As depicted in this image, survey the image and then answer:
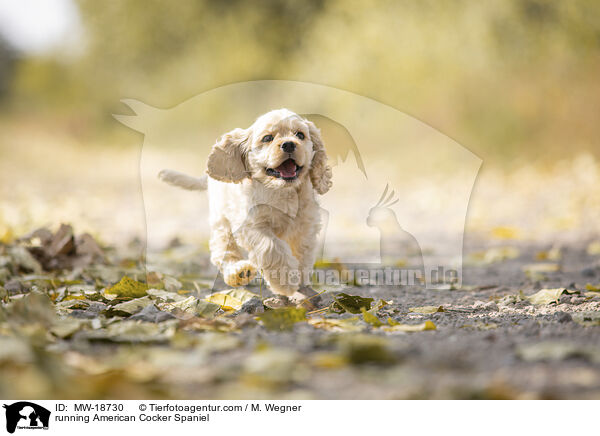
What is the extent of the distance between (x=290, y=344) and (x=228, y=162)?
1.68m

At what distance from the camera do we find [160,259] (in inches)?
209

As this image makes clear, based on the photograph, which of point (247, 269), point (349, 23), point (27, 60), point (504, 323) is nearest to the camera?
point (504, 323)

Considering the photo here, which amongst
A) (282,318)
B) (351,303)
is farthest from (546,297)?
(282,318)

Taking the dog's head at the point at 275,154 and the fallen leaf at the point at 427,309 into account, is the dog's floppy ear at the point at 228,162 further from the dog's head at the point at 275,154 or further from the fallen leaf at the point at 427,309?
the fallen leaf at the point at 427,309

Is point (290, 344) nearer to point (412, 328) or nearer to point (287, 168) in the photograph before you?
point (412, 328)

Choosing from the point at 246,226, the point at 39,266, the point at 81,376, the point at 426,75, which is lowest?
the point at 81,376

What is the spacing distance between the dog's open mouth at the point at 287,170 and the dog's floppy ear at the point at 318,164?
A: 0.79 ft

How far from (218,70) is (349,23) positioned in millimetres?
4371

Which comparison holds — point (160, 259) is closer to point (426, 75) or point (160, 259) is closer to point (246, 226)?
point (246, 226)

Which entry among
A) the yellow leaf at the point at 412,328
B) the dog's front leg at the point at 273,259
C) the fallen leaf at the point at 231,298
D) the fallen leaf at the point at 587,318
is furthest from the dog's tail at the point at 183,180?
the fallen leaf at the point at 587,318

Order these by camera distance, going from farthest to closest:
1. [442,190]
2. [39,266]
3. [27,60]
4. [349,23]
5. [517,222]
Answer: [27,60] < [349,23] < [442,190] < [517,222] < [39,266]

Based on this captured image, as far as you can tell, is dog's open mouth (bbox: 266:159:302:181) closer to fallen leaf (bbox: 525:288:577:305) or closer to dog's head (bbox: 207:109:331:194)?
dog's head (bbox: 207:109:331:194)

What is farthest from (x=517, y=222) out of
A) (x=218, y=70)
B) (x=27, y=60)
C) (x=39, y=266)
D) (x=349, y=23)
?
(x=27, y=60)

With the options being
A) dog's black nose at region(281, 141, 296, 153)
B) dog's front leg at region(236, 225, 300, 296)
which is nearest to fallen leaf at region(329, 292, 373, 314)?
dog's front leg at region(236, 225, 300, 296)
